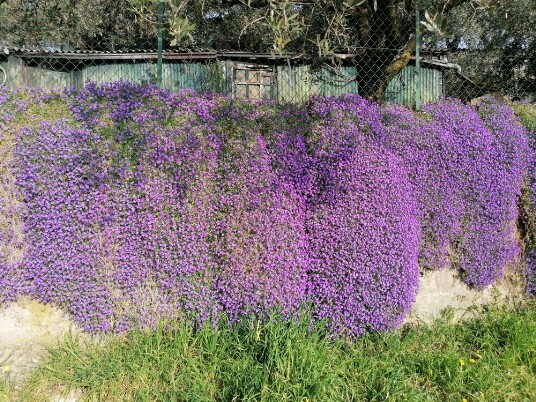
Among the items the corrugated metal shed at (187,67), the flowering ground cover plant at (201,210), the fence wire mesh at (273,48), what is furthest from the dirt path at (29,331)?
the corrugated metal shed at (187,67)

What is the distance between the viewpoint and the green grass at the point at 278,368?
3195 millimetres

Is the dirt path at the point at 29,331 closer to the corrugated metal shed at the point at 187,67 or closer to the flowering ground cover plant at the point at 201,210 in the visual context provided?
the flowering ground cover plant at the point at 201,210

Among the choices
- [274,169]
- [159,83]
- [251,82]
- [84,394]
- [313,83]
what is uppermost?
[251,82]

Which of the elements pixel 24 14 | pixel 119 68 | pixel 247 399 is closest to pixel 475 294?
pixel 247 399

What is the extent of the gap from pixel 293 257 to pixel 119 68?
1035 centimetres

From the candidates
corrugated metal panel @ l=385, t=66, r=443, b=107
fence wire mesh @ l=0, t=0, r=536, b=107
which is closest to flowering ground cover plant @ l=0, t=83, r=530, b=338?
fence wire mesh @ l=0, t=0, r=536, b=107

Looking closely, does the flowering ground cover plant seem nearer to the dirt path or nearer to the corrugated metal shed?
the dirt path

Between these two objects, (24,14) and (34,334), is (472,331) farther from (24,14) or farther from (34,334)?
(24,14)

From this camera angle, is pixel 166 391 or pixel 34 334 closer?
pixel 166 391

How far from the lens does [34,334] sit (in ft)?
12.2

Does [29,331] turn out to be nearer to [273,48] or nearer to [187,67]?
[273,48]

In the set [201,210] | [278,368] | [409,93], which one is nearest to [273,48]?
[201,210]

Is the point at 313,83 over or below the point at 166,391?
over

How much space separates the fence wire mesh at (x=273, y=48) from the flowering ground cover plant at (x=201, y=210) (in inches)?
22.9
